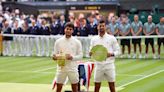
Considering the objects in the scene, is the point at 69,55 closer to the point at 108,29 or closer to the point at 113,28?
the point at 108,29

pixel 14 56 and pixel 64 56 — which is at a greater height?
pixel 64 56

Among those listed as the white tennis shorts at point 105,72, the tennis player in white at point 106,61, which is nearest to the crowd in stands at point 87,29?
the tennis player in white at point 106,61

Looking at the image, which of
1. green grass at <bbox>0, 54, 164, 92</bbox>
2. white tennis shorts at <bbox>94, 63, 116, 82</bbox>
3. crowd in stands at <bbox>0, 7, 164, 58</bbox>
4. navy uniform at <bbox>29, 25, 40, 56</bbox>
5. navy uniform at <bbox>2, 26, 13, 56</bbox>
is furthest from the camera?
navy uniform at <bbox>2, 26, 13, 56</bbox>

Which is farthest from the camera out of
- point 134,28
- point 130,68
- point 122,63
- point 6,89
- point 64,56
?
point 134,28

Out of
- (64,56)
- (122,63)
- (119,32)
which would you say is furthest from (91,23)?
(64,56)

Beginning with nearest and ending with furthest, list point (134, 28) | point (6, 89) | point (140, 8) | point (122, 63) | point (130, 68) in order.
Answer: point (6, 89) → point (130, 68) → point (122, 63) → point (134, 28) → point (140, 8)

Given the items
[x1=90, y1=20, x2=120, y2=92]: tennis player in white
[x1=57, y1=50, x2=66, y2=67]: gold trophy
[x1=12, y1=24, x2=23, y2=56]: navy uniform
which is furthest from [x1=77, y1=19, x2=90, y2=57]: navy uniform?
[x1=57, y1=50, x2=66, y2=67]: gold trophy

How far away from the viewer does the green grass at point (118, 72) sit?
14368 mm

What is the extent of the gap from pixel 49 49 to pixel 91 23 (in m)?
2.66

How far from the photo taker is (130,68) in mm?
18250

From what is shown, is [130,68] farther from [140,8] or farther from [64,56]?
[140,8]

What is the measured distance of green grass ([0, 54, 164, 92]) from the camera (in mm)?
14368

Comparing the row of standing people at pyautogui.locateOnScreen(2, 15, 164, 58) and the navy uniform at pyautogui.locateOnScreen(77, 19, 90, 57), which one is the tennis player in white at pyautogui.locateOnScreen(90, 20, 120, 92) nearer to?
the row of standing people at pyautogui.locateOnScreen(2, 15, 164, 58)

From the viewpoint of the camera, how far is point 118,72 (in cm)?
1723
